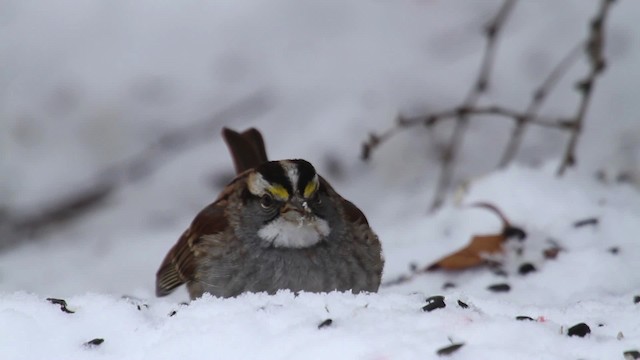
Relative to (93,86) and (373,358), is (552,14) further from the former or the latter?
(373,358)

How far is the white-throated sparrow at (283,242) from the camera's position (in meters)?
4.28

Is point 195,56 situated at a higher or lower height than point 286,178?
higher

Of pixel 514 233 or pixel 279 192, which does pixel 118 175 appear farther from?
pixel 279 192

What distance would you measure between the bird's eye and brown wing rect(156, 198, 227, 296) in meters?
0.18

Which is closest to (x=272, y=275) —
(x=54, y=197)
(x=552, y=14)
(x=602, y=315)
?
(x=602, y=315)

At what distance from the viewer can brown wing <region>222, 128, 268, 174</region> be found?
5.24 m

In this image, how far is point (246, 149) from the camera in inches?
207

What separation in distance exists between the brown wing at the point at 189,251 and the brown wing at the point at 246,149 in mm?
561

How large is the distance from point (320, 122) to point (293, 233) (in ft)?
9.85

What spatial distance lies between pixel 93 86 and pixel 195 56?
653 mm

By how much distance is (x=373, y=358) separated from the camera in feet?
9.71

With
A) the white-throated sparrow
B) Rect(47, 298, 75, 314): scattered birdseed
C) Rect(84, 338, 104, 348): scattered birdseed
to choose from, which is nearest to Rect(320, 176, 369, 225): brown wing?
the white-throated sparrow

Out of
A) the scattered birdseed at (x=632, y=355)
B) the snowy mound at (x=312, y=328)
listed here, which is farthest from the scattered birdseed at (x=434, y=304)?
the scattered birdseed at (x=632, y=355)

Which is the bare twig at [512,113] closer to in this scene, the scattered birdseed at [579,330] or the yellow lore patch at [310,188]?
the yellow lore patch at [310,188]
